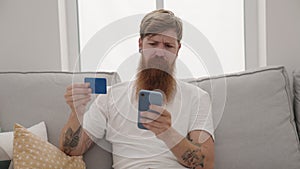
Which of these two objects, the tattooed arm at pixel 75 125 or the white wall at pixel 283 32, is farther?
the white wall at pixel 283 32

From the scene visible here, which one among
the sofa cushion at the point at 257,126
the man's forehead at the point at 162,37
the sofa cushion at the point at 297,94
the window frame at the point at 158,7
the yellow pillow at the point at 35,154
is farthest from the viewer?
the window frame at the point at 158,7

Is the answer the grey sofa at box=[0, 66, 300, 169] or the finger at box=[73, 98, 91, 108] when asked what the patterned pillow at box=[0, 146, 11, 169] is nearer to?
the grey sofa at box=[0, 66, 300, 169]

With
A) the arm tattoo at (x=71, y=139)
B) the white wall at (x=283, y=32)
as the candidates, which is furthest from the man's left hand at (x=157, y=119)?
the white wall at (x=283, y=32)

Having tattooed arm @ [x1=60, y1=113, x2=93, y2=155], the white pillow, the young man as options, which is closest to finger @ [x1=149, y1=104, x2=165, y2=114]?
the young man

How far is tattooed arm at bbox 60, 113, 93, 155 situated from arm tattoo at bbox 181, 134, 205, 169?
1.25 feet

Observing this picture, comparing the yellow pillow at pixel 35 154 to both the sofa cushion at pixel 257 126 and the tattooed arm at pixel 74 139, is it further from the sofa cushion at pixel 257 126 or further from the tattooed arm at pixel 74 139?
the sofa cushion at pixel 257 126

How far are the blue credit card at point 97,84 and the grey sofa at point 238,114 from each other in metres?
0.50

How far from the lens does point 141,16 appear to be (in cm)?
112

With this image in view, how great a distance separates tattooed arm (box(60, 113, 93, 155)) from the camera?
1.51m

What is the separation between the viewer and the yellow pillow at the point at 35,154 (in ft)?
4.89

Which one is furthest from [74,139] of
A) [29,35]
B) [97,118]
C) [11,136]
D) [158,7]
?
[158,7]

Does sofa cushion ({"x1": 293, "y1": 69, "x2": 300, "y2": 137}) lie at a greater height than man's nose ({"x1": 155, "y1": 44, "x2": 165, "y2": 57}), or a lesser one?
lesser

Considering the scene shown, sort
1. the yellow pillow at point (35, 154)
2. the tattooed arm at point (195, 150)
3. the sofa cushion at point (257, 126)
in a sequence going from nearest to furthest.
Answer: the tattooed arm at point (195, 150) → the yellow pillow at point (35, 154) → the sofa cushion at point (257, 126)

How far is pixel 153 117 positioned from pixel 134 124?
18cm
